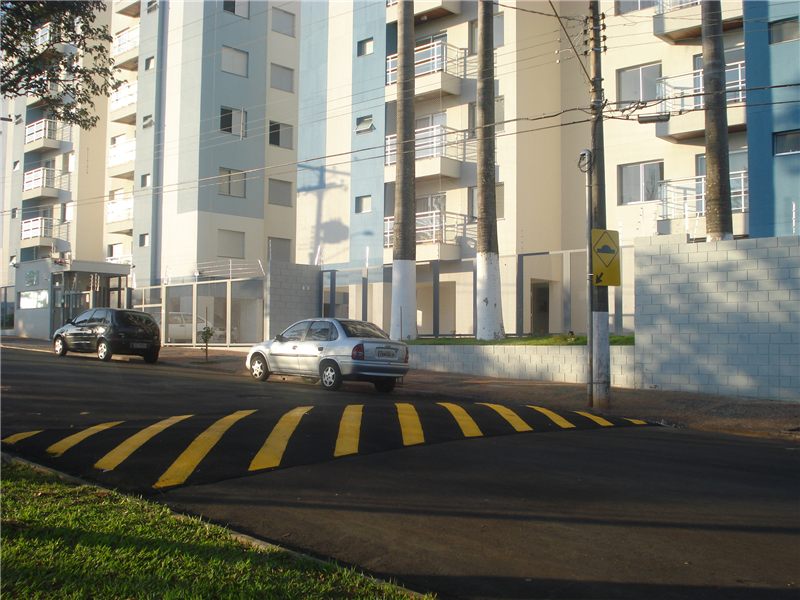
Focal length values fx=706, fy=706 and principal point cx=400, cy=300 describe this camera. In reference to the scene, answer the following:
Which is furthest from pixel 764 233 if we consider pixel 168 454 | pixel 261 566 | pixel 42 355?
pixel 42 355

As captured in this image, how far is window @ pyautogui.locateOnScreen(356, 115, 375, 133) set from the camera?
92.2 ft

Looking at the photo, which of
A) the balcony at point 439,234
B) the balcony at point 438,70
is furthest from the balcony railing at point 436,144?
the balcony at point 439,234

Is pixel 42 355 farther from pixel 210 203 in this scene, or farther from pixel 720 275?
pixel 720 275

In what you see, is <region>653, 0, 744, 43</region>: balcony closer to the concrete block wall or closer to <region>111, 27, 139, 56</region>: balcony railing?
the concrete block wall

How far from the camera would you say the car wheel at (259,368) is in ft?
54.9

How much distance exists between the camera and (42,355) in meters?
23.2

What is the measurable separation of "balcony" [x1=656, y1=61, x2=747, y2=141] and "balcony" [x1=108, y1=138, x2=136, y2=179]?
2716cm

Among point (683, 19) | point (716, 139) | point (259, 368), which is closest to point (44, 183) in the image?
point (259, 368)

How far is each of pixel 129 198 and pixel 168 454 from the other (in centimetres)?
3204

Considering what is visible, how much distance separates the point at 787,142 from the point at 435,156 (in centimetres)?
1152

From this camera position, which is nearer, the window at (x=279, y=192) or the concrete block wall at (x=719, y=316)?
the concrete block wall at (x=719, y=316)

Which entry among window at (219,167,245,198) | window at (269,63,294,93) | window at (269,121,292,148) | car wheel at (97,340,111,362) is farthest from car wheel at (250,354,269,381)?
window at (269,63,294,93)

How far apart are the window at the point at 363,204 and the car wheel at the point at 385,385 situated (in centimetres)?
1375

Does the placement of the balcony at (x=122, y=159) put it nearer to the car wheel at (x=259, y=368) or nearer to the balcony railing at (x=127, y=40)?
the balcony railing at (x=127, y=40)
